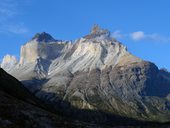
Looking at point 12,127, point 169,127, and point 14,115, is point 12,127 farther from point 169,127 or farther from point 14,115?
point 169,127

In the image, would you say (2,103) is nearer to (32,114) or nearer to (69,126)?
(32,114)

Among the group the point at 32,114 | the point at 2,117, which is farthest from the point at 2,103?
the point at 2,117

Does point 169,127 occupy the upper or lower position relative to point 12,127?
upper

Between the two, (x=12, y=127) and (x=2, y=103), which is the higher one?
(x=2, y=103)

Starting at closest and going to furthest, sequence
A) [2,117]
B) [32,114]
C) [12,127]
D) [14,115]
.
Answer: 1. [12,127]
2. [2,117]
3. [14,115]
4. [32,114]

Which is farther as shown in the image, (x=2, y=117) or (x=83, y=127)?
(x=83, y=127)

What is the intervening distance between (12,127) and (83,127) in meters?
30.3

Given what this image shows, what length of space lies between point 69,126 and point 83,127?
6.62 m

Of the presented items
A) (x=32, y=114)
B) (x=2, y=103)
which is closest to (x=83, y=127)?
(x=32, y=114)

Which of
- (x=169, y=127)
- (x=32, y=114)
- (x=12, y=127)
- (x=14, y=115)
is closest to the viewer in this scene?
(x=12, y=127)

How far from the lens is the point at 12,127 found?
102125 millimetres

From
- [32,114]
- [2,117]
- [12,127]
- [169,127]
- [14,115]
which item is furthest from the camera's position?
[169,127]

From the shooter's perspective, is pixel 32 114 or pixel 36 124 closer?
pixel 36 124

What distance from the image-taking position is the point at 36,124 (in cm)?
11581
